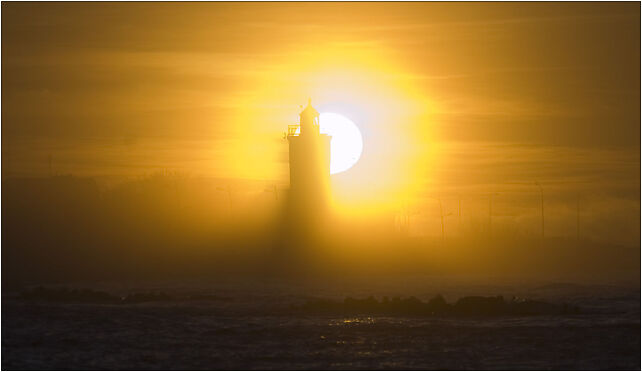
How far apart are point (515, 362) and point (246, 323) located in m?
21.5

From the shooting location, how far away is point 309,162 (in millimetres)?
89312

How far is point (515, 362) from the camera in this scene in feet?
180

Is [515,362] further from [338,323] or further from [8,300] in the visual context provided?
[8,300]

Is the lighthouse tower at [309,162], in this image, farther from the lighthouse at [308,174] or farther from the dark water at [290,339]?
the dark water at [290,339]

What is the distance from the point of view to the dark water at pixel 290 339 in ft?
181

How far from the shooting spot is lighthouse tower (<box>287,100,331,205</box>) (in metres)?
88.4

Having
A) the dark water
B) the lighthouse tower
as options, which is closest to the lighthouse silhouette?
the lighthouse tower

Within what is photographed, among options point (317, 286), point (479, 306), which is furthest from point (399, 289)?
point (479, 306)

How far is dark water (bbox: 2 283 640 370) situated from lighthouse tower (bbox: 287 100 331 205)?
422 inches

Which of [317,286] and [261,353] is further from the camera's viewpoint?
[317,286]

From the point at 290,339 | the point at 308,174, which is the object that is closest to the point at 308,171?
the point at 308,174

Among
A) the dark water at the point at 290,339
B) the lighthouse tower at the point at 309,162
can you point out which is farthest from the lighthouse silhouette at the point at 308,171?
the dark water at the point at 290,339

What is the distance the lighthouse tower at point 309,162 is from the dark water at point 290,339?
10.7 m

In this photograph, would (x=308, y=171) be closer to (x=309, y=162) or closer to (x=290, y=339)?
(x=309, y=162)
